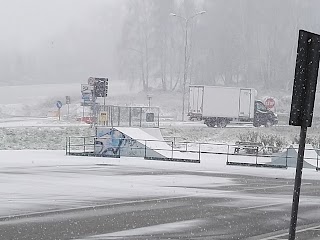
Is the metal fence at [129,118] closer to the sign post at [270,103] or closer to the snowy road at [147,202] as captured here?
the sign post at [270,103]

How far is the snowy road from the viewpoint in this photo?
1250 centimetres

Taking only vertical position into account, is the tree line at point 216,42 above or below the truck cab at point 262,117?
above

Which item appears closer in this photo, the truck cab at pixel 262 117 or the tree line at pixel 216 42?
the truck cab at pixel 262 117

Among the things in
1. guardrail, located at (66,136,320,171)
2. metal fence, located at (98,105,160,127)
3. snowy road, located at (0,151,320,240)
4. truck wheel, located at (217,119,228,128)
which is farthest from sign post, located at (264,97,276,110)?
snowy road, located at (0,151,320,240)

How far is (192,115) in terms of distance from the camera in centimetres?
6022

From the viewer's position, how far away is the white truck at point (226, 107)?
2315 inches

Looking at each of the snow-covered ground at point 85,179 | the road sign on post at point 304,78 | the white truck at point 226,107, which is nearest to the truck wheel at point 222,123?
the white truck at point 226,107

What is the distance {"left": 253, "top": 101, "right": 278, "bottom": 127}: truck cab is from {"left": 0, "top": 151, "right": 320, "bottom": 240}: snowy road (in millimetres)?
30341

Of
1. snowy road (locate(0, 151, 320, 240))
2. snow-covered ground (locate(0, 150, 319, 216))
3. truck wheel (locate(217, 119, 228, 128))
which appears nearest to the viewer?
snowy road (locate(0, 151, 320, 240))

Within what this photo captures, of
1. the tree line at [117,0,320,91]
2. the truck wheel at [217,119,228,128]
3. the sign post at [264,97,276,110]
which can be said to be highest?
the tree line at [117,0,320,91]

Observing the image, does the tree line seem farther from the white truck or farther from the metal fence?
the metal fence

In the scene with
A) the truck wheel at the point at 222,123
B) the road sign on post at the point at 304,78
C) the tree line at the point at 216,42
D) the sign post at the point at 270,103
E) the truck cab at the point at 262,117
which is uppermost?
the tree line at the point at 216,42

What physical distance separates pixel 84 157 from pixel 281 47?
6611 centimetres

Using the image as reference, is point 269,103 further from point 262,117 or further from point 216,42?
point 216,42
